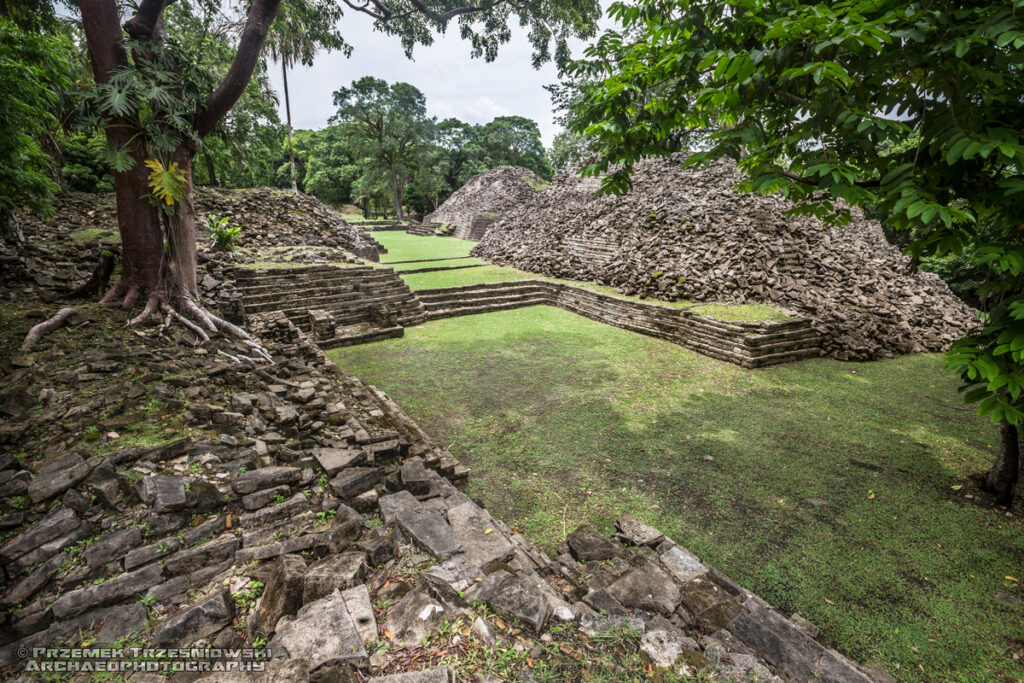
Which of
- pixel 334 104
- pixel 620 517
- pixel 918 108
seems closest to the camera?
pixel 918 108

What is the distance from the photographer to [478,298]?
432 inches

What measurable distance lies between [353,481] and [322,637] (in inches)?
47.4

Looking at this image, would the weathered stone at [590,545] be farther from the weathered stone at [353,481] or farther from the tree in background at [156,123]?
the tree in background at [156,123]

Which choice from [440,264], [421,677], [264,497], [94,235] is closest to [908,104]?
[421,677]

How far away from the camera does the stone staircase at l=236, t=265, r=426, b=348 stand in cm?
809

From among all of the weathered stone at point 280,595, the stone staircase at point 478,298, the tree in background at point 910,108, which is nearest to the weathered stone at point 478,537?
the weathered stone at point 280,595

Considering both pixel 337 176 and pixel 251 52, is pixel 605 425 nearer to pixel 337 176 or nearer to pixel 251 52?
pixel 251 52

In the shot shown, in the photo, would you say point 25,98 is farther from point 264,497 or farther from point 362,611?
point 362,611

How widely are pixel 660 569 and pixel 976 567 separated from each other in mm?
2465

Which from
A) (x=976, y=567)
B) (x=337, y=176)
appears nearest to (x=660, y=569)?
(x=976, y=567)

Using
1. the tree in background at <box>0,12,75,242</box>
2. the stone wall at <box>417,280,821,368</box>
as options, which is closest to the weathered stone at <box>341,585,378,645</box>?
the tree in background at <box>0,12,75,242</box>

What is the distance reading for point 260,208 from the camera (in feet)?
44.5

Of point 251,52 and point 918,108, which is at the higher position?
point 251,52

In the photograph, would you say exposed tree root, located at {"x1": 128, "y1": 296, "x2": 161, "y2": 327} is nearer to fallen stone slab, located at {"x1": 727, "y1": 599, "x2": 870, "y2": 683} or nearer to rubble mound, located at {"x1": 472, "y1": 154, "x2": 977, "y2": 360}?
fallen stone slab, located at {"x1": 727, "y1": 599, "x2": 870, "y2": 683}
